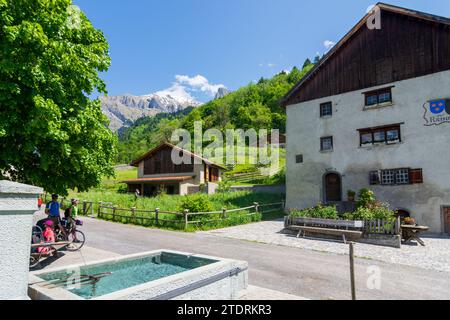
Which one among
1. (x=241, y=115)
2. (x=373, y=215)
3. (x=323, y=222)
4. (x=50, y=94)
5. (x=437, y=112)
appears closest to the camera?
(x=50, y=94)

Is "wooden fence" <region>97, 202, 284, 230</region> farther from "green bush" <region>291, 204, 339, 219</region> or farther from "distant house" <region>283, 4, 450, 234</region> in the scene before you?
"distant house" <region>283, 4, 450, 234</region>

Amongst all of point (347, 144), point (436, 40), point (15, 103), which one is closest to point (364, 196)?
point (347, 144)

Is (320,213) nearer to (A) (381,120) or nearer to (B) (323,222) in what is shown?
(B) (323,222)

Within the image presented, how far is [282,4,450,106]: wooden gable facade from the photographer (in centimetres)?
1772

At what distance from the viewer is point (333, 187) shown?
2153 centimetres

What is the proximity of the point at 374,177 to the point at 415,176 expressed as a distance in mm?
2354

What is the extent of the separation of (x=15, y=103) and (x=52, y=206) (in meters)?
5.82

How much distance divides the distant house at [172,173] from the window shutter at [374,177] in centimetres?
1941

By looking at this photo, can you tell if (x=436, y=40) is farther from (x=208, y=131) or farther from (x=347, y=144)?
(x=208, y=131)

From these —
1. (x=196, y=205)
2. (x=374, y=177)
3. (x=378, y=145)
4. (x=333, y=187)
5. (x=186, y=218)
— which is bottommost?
(x=186, y=218)

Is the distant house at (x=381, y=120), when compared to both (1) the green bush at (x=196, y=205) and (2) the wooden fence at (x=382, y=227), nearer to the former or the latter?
(2) the wooden fence at (x=382, y=227)

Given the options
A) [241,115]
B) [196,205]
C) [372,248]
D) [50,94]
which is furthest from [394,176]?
[241,115]

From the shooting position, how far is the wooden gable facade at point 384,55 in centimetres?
1772
